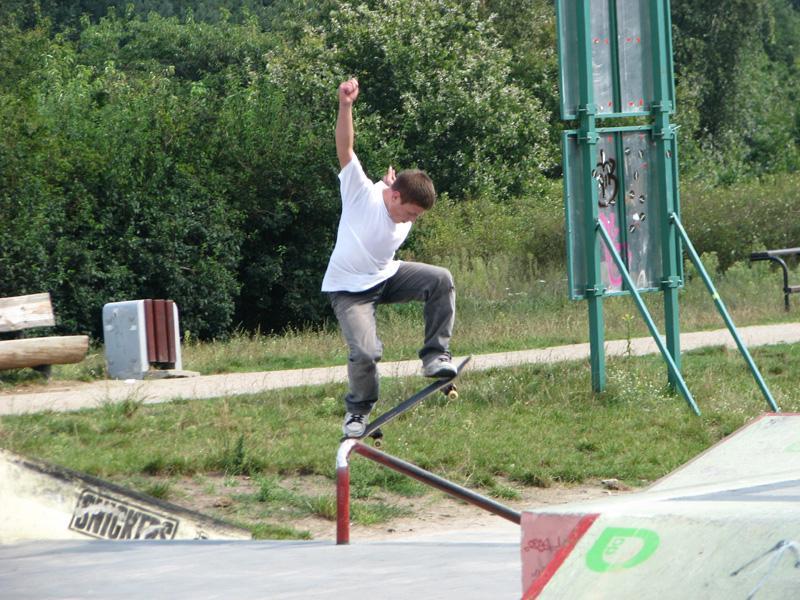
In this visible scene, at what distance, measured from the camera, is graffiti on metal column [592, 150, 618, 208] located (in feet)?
34.3

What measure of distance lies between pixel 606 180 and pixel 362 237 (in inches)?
163

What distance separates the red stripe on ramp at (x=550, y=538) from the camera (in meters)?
3.18

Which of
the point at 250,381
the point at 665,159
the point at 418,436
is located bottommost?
the point at 250,381

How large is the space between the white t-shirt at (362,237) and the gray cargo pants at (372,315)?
0.27ft

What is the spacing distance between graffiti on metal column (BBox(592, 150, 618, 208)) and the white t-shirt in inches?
150

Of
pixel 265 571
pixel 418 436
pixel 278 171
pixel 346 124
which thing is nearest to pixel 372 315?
pixel 346 124

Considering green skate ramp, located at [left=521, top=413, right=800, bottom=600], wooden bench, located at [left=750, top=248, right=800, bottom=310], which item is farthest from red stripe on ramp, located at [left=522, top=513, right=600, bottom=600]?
wooden bench, located at [left=750, top=248, right=800, bottom=310]

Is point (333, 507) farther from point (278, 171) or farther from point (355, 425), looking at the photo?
point (278, 171)

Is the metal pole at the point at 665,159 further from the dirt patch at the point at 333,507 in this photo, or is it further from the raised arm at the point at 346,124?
the raised arm at the point at 346,124

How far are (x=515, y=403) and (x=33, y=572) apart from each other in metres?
5.70

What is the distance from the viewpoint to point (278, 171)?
25.2m

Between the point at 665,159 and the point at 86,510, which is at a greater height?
Answer: the point at 665,159

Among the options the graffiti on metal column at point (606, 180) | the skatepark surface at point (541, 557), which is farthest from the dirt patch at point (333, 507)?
the graffiti on metal column at point (606, 180)

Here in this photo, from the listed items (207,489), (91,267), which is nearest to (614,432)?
(207,489)
